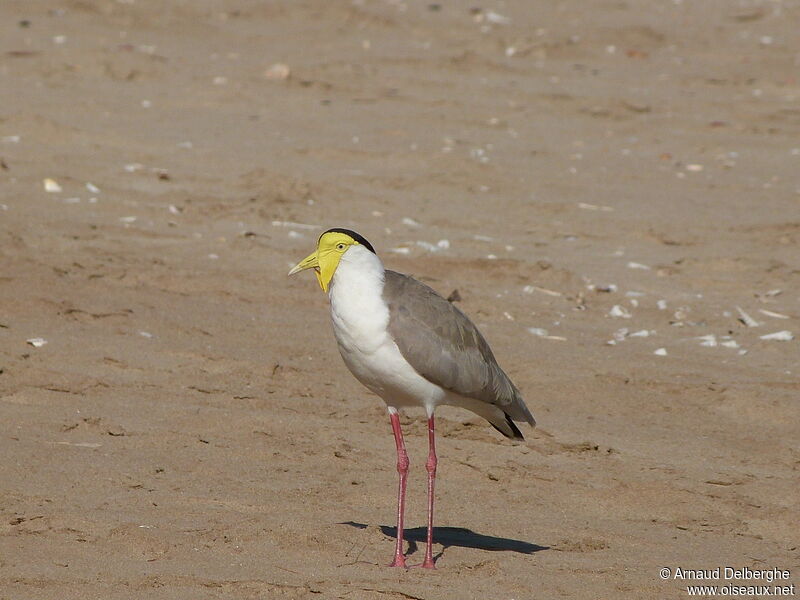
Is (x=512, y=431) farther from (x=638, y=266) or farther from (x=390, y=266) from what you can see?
(x=638, y=266)

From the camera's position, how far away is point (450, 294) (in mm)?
8672

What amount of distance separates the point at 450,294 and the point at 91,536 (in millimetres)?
4048

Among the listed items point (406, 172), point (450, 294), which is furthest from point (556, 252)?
point (406, 172)

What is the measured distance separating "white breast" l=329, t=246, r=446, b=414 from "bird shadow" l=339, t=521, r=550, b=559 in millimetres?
721

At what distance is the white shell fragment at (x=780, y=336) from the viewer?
8.26m

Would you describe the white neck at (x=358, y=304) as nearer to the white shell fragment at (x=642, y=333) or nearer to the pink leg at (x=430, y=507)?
the pink leg at (x=430, y=507)

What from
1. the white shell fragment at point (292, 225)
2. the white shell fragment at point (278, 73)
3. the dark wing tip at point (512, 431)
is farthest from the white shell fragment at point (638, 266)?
the white shell fragment at point (278, 73)

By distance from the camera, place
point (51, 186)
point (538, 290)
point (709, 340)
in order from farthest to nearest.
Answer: point (51, 186) → point (538, 290) → point (709, 340)

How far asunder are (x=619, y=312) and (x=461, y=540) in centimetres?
344

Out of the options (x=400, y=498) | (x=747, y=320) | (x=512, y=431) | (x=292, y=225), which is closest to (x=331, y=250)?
(x=400, y=498)

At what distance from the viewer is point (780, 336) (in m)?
8.29

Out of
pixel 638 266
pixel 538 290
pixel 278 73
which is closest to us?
pixel 538 290

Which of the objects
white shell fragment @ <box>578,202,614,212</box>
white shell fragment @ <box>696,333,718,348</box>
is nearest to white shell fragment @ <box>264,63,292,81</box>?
white shell fragment @ <box>578,202,614,212</box>

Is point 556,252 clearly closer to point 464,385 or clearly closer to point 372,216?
point 372,216
